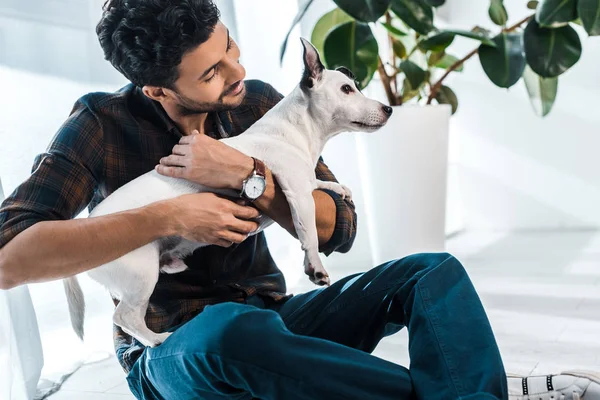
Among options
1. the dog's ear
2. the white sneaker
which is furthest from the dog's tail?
the white sneaker

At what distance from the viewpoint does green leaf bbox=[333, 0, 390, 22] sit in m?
2.82

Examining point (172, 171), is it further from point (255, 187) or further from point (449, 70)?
point (449, 70)

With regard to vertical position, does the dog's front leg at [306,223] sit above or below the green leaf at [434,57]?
above

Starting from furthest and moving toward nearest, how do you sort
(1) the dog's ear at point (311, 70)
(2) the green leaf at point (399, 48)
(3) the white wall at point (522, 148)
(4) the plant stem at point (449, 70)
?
(3) the white wall at point (522, 148)
(2) the green leaf at point (399, 48)
(4) the plant stem at point (449, 70)
(1) the dog's ear at point (311, 70)

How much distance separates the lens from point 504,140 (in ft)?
14.3

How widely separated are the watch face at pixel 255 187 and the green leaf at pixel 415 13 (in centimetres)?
182

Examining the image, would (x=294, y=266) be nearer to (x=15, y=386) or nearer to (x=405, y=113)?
(x=405, y=113)

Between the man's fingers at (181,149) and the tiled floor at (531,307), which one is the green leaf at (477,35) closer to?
the tiled floor at (531,307)

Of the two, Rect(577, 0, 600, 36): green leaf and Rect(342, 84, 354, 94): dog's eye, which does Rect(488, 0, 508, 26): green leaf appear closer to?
Rect(577, 0, 600, 36): green leaf

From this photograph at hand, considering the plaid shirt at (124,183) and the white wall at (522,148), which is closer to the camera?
the plaid shirt at (124,183)

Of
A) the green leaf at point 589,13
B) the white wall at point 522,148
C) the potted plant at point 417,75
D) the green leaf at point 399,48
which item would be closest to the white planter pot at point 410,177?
the potted plant at point 417,75

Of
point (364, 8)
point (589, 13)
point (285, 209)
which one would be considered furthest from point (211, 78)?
point (589, 13)

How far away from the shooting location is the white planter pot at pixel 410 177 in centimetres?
313

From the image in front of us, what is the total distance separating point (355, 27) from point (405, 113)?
39cm
